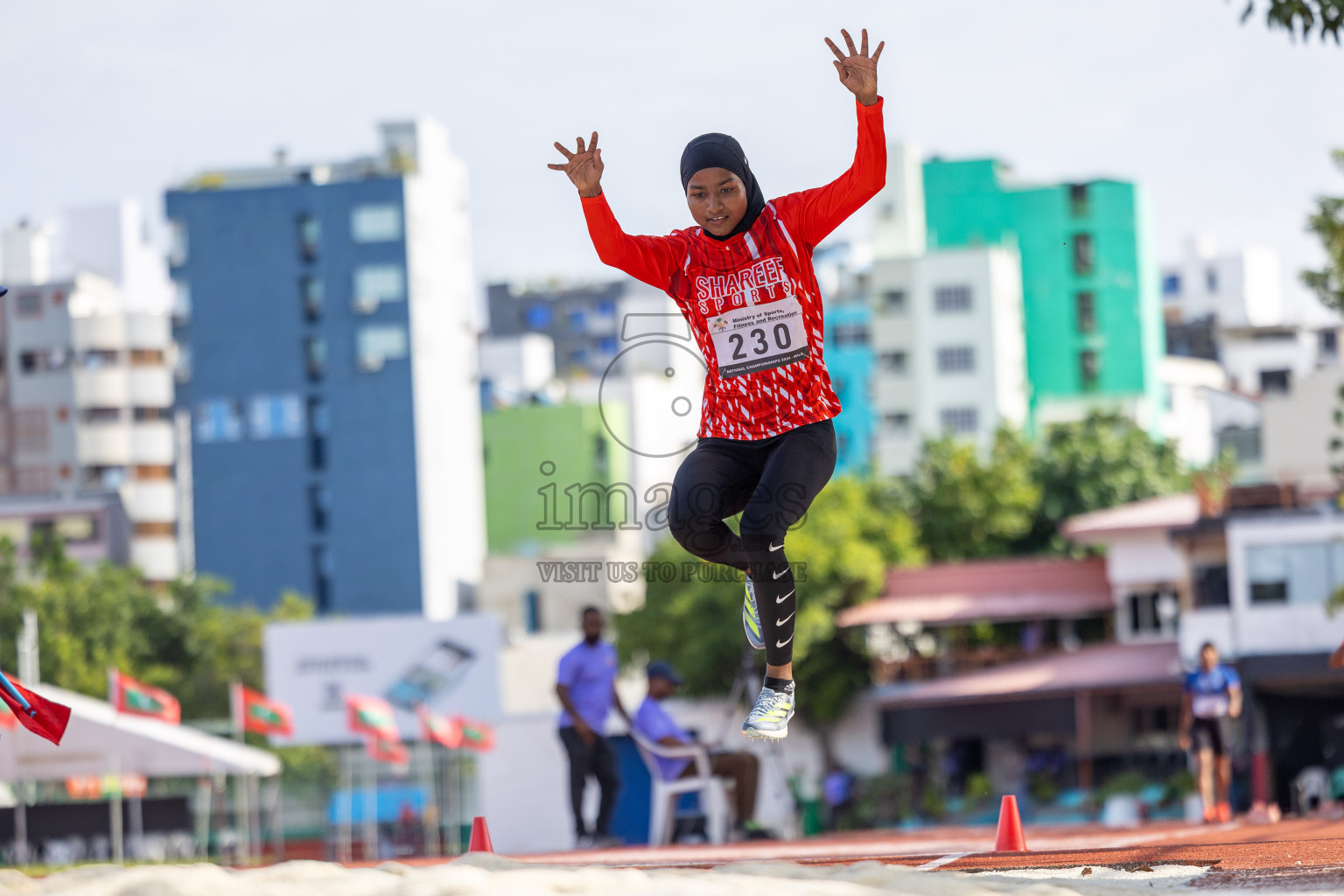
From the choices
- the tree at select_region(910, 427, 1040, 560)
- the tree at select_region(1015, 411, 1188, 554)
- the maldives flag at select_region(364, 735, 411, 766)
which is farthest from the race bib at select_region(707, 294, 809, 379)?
the tree at select_region(1015, 411, 1188, 554)

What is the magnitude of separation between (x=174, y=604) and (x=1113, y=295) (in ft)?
128

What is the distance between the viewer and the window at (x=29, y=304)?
8256 centimetres

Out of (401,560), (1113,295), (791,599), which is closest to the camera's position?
(791,599)

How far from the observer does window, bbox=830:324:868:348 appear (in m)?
83.7

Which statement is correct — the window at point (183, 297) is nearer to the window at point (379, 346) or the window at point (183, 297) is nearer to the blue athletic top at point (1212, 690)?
the window at point (379, 346)

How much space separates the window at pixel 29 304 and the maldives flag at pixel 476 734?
5060 centimetres

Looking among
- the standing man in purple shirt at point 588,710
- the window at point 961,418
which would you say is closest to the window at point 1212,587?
the standing man in purple shirt at point 588,710

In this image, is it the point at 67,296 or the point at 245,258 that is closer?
the point at 245,258

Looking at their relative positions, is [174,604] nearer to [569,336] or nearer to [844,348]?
[844,348]

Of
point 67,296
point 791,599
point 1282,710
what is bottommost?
point 1282,710

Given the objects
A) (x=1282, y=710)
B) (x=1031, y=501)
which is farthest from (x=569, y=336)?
(x=1282, y=710)

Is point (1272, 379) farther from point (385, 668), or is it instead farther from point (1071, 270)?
point (385, 668)

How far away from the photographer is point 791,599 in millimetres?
7949

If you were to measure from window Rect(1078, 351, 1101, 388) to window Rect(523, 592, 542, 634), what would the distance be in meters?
24.1
